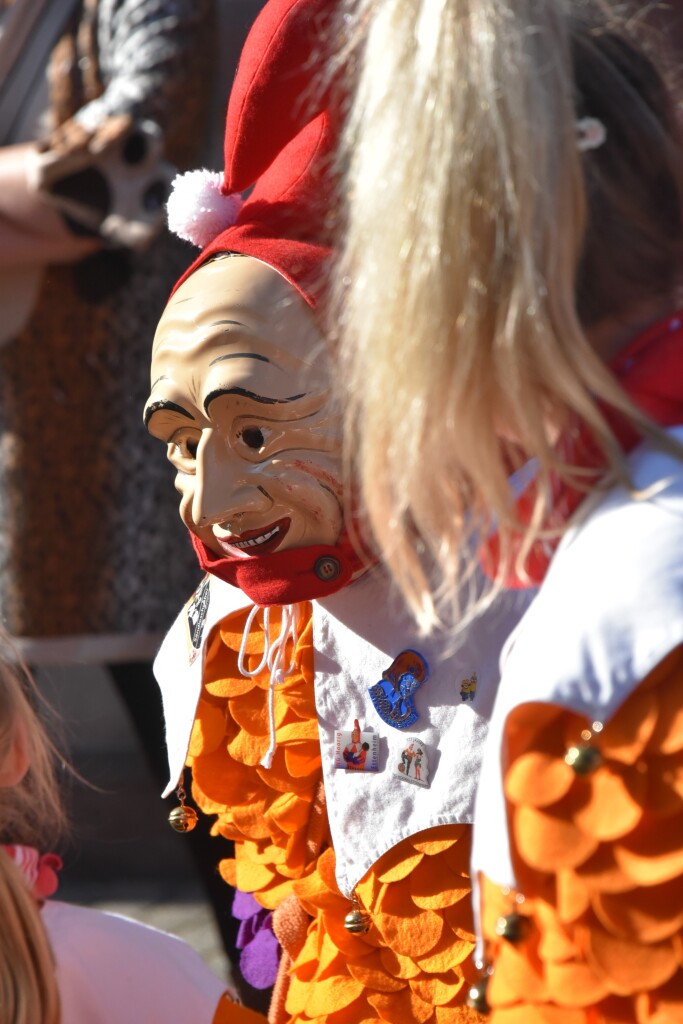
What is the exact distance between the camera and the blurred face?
104 centimetres

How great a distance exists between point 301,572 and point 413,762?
19 centimetres

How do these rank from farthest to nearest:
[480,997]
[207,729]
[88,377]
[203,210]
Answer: [88,377], [207,729], [203,210], [480,997]

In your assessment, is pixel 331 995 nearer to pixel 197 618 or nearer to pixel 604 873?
pixel 197 618

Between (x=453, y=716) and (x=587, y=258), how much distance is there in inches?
17.9

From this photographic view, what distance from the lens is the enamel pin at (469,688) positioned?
1062 millimetres

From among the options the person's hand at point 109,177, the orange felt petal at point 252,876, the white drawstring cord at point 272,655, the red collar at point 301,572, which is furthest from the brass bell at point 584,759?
the person's hand at point 109,177

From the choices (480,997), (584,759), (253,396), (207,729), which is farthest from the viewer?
(207,729)

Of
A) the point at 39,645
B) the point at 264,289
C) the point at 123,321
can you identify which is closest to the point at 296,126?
the point at 264,289

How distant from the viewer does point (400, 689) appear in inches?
43.4

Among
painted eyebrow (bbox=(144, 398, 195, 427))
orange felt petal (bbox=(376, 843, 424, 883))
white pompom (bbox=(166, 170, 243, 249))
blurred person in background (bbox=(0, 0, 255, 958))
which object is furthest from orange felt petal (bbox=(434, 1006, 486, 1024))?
blurred person in background (bbox=(0, 0, 255, 958))

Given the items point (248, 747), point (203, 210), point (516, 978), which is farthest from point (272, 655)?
point (516, 978)

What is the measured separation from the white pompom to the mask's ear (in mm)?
487

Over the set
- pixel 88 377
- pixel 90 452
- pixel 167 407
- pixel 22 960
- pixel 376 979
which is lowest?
pixel 90 452

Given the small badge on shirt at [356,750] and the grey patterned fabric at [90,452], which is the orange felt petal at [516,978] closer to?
the small badge on shirt at [356,750]
